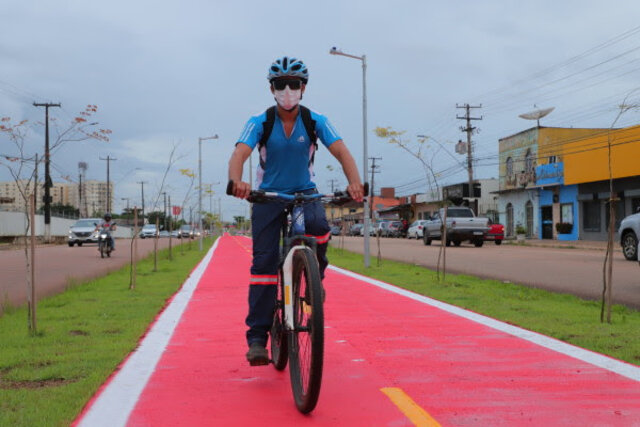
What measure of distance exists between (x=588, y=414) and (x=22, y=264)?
679 inches

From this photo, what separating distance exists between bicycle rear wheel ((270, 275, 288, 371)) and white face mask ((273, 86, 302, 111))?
1.06 m

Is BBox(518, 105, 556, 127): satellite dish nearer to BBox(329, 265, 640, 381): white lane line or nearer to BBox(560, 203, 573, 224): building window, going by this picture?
BBox(560, 203, 573, 224): building window

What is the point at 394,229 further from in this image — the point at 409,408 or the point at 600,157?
the point at 409,408

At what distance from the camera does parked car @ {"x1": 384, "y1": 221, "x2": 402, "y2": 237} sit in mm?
56969

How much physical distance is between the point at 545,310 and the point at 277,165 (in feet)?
15.5

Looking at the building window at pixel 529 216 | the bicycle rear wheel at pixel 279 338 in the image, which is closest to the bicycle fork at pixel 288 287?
the bicycle rear wheel at pixel 279 338

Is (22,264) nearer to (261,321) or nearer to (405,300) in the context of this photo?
(405,300)

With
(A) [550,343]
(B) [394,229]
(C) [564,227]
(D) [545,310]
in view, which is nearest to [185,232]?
(B) [394,229]

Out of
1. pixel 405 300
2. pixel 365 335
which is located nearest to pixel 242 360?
pixel 365 335

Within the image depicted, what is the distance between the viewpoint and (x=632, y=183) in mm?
33125

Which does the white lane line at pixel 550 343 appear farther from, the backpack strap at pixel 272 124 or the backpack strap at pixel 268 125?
the backpack strap at pixel 268 125

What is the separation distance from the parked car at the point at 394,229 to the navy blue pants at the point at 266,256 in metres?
53.0

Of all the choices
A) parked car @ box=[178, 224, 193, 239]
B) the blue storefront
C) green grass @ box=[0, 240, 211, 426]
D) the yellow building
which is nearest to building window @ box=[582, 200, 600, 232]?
the blue storefront

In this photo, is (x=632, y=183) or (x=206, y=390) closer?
(x=206, y=390)
